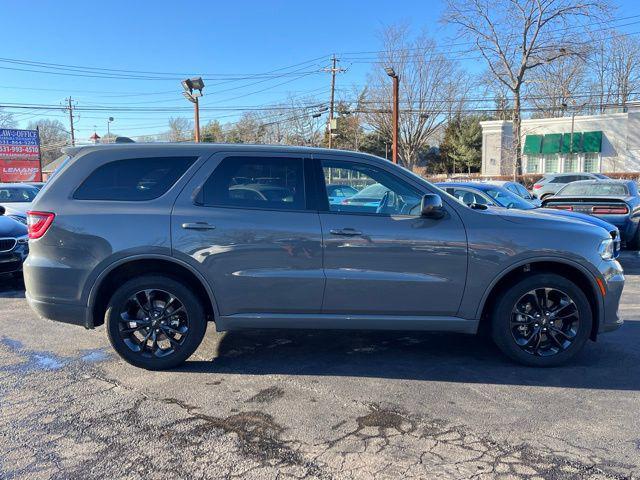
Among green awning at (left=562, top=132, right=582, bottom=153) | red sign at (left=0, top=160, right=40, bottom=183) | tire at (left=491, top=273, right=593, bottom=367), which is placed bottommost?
tire at (left=491, top=273, right=593, bottom=367)

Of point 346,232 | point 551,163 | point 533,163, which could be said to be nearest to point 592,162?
point 551,163

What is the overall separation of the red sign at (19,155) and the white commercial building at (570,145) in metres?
33.9

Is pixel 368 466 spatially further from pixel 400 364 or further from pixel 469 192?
pixel 469 192

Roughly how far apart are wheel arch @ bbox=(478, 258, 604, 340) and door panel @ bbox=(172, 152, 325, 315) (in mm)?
1495

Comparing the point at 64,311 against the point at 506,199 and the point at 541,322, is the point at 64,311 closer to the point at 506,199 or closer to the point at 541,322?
the point at 541,322

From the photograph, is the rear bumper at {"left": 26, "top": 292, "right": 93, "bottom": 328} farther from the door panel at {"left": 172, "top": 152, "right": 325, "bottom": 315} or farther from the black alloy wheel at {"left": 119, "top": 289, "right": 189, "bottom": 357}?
the door panel at {"left": 172, "top": 152, "right": 325, "bottom": 315}

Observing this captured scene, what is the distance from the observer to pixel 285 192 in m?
4.31

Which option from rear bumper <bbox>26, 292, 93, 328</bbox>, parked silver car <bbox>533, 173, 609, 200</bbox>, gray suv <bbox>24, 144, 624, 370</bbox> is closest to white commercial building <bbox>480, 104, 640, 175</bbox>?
parked silver car <bbox>533, 173, 609, 200</bbox>

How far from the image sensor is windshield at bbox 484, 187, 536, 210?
9750 millimetres

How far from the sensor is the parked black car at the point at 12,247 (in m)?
7.72

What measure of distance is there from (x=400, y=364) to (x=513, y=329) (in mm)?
1031

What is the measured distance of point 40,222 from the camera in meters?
4.21

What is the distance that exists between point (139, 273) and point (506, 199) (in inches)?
312

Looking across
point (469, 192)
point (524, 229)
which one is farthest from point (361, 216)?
point (469, 192)
